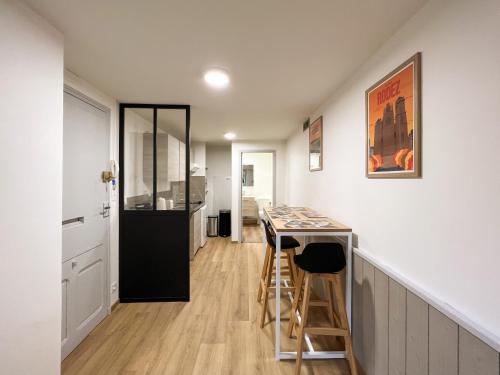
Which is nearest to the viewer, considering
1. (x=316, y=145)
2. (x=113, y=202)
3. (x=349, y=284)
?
(x=349, y=284)

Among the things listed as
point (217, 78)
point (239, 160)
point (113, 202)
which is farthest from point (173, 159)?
point (239, 160)

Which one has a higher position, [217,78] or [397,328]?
[217,78]

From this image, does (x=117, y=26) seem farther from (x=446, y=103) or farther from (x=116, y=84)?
(x=446, y=103)

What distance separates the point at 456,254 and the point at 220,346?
1838 mm

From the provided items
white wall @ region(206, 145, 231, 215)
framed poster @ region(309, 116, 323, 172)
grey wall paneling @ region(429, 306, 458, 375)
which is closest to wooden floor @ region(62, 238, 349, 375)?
grey wall paneling @ region(429, 306, 458, 375)

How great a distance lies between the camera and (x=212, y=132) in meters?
4.38

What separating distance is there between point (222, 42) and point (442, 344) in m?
1.87

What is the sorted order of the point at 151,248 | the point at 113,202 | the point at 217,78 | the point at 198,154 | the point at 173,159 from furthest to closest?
the point at 198,154 < the point at 173,159 < the point at 151,248 < the point at 113,202 < the point at 217,78

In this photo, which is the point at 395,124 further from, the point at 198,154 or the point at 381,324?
the point at 198,154

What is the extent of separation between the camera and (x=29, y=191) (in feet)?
3.94

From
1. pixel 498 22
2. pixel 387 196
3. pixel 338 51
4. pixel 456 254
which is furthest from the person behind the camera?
pixel 338 51

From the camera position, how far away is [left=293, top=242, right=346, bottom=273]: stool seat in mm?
1728

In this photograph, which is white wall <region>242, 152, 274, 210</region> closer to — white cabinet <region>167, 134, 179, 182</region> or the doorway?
the doorway

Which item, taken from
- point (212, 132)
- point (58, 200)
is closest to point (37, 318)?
point (58, 200)
